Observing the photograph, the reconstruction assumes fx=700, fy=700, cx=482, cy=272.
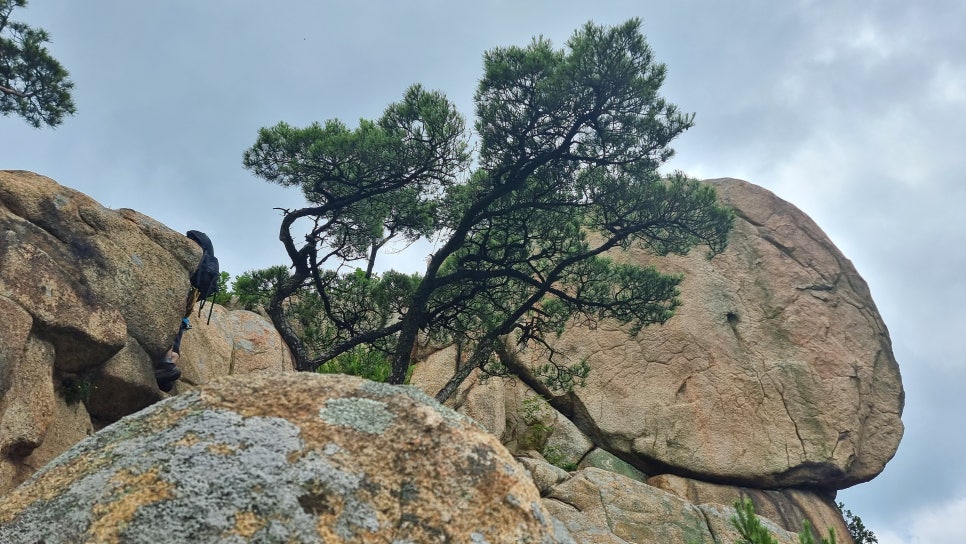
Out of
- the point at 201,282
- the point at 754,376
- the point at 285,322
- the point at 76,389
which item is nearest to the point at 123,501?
the point at 76,389

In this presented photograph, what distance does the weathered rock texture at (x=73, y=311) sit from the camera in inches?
324

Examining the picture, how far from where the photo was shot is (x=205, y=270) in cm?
1220

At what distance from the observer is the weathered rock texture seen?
27.0 feet

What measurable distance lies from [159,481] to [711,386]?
2044cm

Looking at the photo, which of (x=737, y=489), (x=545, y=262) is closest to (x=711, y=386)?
(x=737, y=489)

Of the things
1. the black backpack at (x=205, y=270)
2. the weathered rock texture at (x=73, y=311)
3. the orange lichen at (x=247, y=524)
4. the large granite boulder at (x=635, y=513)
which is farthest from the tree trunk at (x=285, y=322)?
the orange lichen at (x=247, y=524)

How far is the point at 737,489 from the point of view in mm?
20188

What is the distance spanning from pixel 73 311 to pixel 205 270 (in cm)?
328

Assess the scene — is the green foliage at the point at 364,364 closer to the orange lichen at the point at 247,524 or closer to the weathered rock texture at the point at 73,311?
the weathered rock texture at the point at 73,311

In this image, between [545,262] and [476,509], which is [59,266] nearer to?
[476,509]

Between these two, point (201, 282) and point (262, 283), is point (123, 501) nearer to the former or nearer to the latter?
point (201, 282)

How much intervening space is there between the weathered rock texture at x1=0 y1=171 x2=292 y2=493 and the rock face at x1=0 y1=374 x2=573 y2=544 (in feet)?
18.6

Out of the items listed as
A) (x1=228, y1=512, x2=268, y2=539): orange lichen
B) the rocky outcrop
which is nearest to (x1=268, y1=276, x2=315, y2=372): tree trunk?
the rocky outcrop

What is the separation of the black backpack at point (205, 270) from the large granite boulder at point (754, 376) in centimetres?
1230
